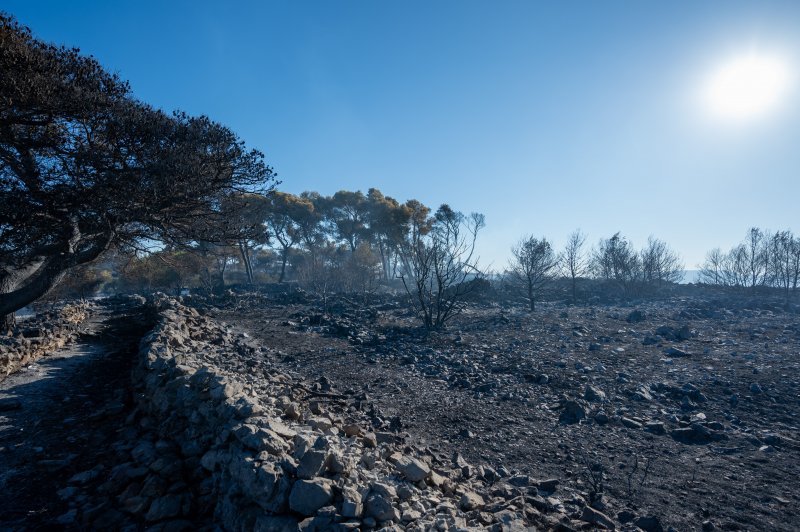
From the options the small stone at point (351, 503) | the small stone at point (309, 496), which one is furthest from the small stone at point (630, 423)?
the small stone at point (309, 496)

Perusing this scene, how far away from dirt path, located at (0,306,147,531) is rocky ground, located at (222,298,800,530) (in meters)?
3.55

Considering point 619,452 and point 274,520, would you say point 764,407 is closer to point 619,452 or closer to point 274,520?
point 619,452

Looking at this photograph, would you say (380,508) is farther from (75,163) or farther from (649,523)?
(75,163)

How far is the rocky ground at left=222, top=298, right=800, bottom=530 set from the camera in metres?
4.07

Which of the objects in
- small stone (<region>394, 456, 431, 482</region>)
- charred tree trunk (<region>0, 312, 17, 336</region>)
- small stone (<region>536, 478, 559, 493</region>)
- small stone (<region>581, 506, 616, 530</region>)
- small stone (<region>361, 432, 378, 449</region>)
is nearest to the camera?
small stone (<region>394, 456, 431, 482</region>)

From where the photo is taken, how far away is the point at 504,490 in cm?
393

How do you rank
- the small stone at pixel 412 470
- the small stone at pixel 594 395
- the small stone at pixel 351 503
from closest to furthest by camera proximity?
the small stone at pixel 351 503 → the small stone at pixel 412 470 → the small stone at pixel 594 395

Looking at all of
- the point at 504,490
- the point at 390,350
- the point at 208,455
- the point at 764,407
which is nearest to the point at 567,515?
the point at 504,490

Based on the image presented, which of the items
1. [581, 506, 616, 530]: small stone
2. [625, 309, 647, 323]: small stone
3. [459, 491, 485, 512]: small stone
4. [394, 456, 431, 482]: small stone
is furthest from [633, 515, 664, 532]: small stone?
[625, 309, 647, 323]: small stone

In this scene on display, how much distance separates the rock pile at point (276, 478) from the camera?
2777mm

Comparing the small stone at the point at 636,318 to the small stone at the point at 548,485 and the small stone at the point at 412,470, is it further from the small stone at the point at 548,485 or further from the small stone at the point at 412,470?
the small stone at the point at 412,470

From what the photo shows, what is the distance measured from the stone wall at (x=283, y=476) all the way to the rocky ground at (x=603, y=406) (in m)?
0.81

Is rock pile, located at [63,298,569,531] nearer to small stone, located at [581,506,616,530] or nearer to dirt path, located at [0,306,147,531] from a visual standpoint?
small stone, located at [581,506,616,530]

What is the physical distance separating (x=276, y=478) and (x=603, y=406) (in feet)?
19.2
